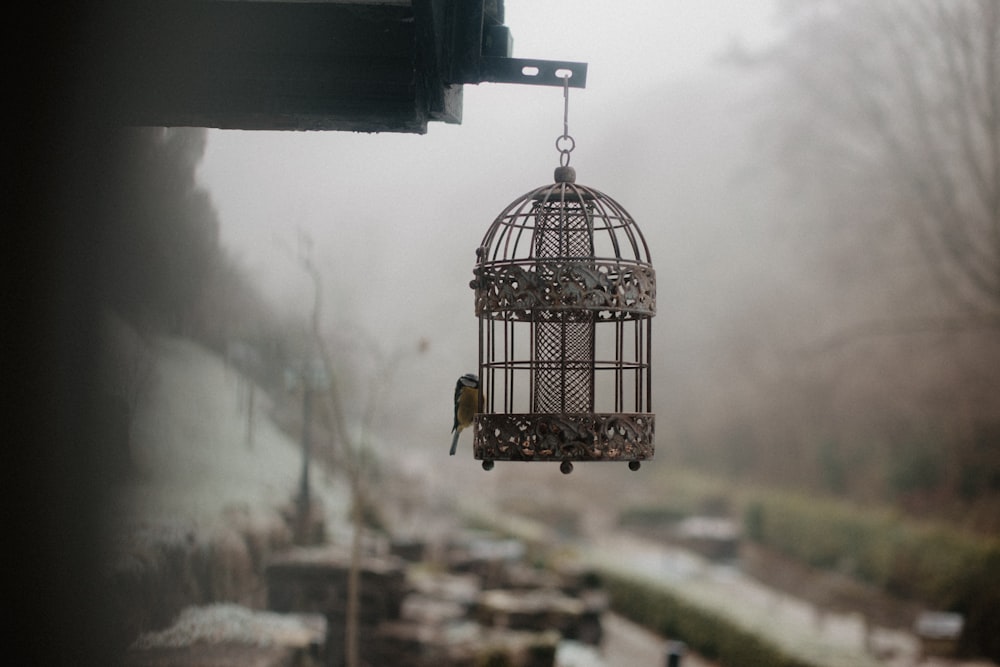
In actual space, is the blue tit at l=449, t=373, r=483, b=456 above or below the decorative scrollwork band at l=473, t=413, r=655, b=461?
above

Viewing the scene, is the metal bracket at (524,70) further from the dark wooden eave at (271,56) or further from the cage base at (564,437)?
the cage base at (564,437)

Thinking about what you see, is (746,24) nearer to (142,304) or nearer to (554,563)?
(554,563)

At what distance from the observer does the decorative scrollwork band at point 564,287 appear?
238 cm

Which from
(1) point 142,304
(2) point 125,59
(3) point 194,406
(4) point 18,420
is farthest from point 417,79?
(3) point 194,406

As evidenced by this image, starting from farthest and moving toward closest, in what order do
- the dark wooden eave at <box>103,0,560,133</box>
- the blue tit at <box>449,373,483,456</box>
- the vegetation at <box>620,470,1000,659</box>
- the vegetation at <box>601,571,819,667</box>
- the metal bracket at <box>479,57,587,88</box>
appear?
the vegetation at <box>620,470,1000,659</box>, the vegetation at <box>601,571,819,667</box>, the blue tit at <box>449,373,483,456</box>, the metal bracket at <box>479,57,587,88</box>, the dark wooden eave at <box>103,0,560,133</box>

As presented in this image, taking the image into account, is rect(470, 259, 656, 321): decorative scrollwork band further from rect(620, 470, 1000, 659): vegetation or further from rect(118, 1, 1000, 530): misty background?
rect(620, 470, 1000, 659): vegetation

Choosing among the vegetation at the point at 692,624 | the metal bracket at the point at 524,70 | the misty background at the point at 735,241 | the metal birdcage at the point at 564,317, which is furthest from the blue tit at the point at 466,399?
the misty background at the point at 735,241

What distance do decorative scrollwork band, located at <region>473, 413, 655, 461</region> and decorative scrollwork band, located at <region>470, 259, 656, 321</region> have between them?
264 mm

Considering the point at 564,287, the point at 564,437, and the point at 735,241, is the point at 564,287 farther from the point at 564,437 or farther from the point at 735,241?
the point at 735,241

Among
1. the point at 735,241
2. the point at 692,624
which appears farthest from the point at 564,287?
the point at 735,241

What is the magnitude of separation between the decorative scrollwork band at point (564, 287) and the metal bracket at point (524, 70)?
0.43 meters

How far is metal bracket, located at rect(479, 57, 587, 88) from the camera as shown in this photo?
2.26 m

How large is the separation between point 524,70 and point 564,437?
0.86 m

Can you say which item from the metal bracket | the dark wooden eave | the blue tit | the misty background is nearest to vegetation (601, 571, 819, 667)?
the misty background
